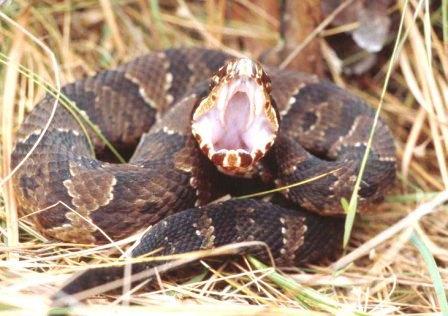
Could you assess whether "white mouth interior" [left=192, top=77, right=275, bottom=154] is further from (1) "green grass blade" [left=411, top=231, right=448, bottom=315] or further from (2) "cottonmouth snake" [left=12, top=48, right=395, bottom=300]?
(1) "green grass blade" [left=411, top=231, right=448, bottom=315]

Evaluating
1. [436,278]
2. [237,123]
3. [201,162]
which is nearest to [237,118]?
[237,123]

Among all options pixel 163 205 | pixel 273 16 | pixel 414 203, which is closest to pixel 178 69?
pixel 273 16

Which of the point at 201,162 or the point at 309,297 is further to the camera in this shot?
the point at 201,162

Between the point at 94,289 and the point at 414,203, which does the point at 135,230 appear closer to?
the point at 94,289

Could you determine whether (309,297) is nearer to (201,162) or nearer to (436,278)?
(436,278)

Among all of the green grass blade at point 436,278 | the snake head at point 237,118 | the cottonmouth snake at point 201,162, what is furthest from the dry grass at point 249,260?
the snake head at point 237,118

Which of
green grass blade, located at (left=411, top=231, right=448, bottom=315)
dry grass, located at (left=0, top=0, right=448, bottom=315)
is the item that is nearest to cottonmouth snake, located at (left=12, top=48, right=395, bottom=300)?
dry grass, located at (left=0, top=0, right=448, bottom=315)

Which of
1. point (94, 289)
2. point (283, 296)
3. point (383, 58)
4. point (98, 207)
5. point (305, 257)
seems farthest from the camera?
point (383, 58)
